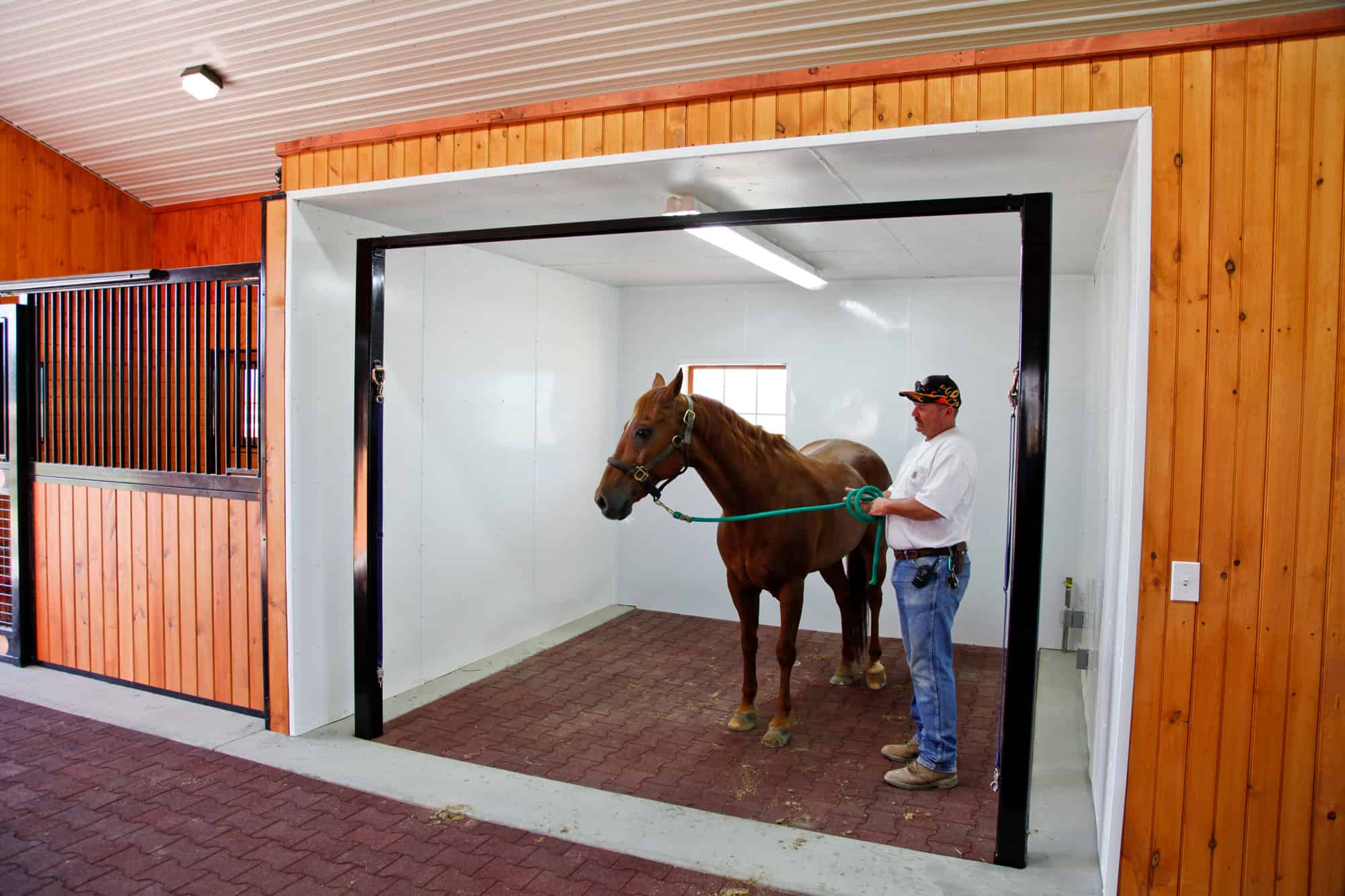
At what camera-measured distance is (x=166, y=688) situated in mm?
4172

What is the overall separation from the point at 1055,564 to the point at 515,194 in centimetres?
413

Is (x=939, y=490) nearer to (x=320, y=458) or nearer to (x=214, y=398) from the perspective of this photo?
(x=320, y=458)

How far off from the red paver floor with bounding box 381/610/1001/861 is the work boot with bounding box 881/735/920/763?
0.06 metres

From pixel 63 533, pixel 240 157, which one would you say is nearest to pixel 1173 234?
pixel 63 533

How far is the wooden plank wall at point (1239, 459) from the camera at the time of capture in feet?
7.23

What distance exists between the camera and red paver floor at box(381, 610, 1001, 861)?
10.1 feet

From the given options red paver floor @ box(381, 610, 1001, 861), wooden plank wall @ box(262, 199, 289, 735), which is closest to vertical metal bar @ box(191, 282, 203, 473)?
wooden plank wall @ box(262, 199, 289, 735)

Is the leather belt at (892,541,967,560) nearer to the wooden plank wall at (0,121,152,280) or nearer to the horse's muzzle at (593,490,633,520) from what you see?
the horse's muzzle at (593,490,633,520)

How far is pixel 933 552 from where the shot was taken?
3.12m

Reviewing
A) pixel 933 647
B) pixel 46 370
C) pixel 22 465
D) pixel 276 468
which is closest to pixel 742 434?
pixel 933 647

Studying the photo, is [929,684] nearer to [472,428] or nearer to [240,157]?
[472,428]

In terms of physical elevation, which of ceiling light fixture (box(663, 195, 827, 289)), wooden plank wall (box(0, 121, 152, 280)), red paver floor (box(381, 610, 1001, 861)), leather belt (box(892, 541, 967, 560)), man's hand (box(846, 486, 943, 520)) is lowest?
red paver floor (box(381, 610, 1001, 861))

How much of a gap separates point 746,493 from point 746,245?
1.24 meters

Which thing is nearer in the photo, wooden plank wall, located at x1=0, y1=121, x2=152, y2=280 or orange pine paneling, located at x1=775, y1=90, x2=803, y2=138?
orange pine paneling, located at x1=775, y1=90, x2=803, y2=138
